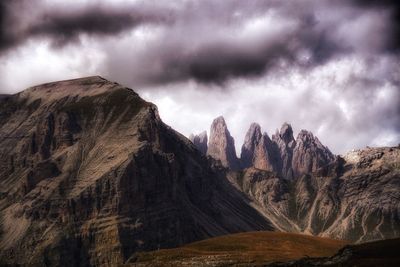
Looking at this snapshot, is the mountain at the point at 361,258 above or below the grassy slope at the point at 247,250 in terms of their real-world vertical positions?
below

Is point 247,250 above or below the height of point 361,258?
above

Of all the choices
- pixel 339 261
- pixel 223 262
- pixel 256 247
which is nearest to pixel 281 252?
pixel 256 247

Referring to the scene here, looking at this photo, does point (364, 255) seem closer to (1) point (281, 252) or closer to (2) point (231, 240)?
(1) point (281, 252)

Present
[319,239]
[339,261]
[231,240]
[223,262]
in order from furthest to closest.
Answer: [319,239] < [231,240] < [223,262] < [339,261]

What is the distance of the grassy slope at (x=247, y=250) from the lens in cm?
8031

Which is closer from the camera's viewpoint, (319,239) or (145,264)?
(145,264)

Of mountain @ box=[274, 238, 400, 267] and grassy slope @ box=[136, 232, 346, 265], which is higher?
grassy slope @ box=[136, 232, 346, 265]

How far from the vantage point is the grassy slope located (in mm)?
80312

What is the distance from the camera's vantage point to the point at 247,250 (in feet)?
285

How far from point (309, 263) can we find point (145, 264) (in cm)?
2204

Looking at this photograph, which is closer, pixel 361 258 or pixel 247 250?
pixel 361 258

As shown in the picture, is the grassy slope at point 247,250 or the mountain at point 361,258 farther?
the grassy slope at point 247,250

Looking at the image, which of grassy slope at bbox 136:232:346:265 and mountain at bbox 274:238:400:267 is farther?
grassy slope at bbox 136:232:346:265

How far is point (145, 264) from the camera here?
268 feet
